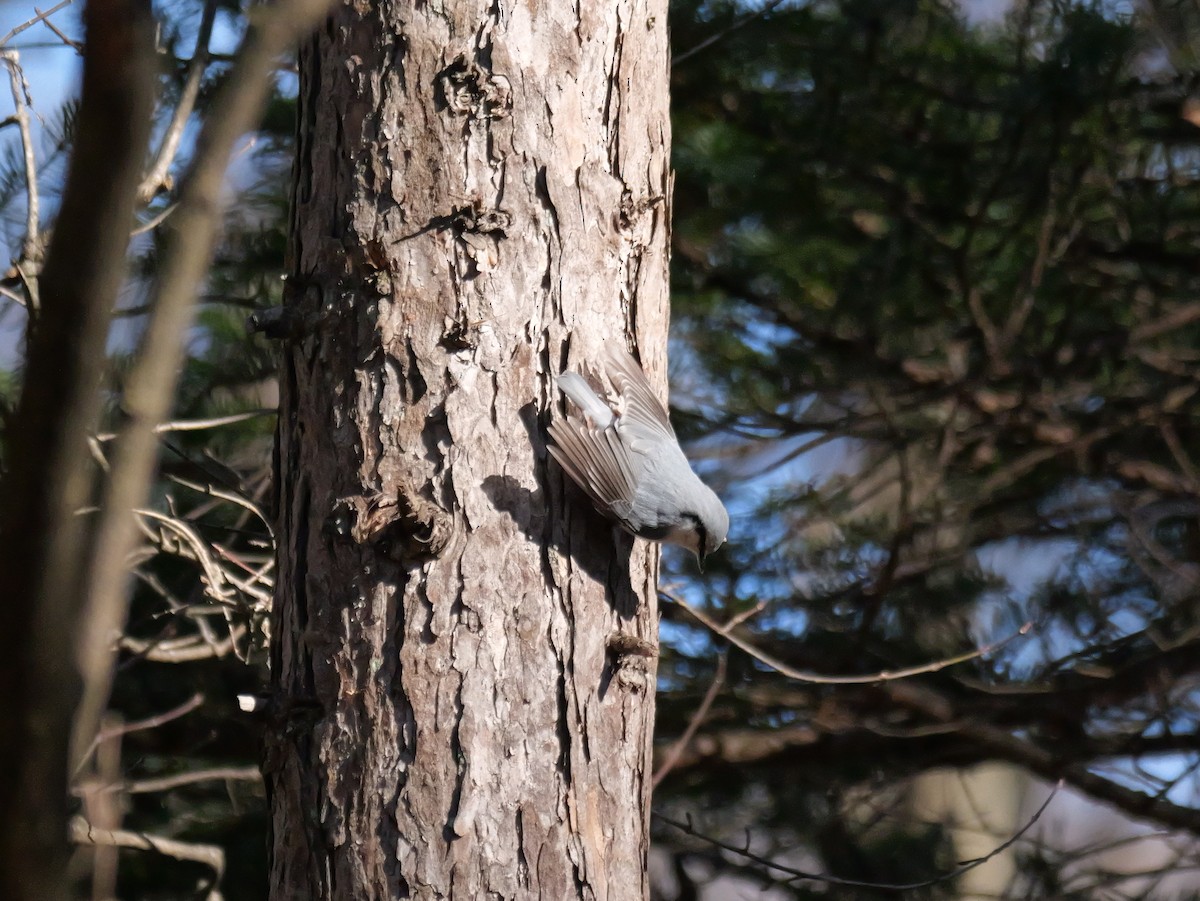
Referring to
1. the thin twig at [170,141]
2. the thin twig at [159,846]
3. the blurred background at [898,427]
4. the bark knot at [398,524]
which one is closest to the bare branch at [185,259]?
the bark knot at [398,524]

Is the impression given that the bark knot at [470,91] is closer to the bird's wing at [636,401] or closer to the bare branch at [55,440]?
the bird's wing at [636,401]

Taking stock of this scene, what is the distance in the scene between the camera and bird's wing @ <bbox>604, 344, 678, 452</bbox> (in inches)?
57.9

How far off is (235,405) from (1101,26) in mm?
2223

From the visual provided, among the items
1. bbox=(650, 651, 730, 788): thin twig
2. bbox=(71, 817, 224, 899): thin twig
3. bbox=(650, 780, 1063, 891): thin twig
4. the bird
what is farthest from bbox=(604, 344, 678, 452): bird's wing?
bbox=(71, 817, 224, 899): thin twig

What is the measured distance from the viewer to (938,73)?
120 inches

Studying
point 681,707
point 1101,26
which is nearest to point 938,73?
point 1101,26

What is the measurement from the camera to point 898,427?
3.29m

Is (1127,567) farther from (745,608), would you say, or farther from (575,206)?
(575,206)

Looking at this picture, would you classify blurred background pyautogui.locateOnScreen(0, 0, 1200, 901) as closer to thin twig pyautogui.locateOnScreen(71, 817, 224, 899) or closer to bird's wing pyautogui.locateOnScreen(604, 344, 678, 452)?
thin twig pyautogui.locateOnScreen(71, 817, 224, 899)

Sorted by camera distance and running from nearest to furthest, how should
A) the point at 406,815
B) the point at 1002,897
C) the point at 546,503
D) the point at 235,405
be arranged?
the point at 406,815 → the point at 546,503 → the point at 235,405 → the point at 1002,897

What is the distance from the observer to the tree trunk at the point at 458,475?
4.30ft

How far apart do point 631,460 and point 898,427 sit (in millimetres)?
2012

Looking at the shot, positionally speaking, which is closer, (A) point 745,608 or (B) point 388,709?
(B) point 388,709

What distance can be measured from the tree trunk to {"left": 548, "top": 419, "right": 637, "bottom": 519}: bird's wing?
0.11 feet
